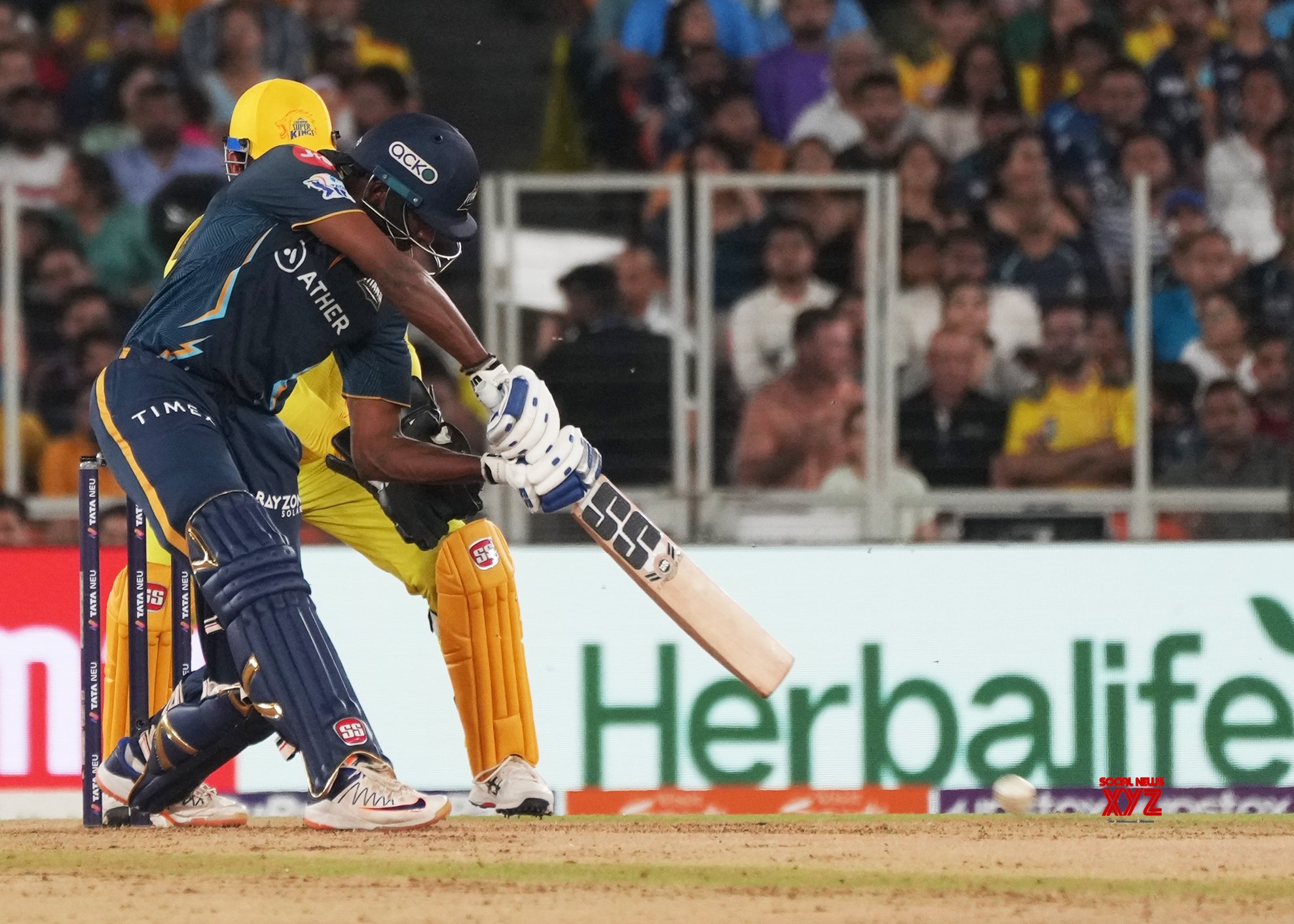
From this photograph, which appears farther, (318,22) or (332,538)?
(318,22)

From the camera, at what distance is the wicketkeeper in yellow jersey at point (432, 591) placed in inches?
218

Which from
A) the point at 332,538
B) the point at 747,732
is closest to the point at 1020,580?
the point at 747,732

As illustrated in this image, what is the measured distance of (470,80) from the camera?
9.95m

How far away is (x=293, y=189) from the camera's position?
15.8 feet

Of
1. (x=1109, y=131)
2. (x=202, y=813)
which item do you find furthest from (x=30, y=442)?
(x=1109, y=131)

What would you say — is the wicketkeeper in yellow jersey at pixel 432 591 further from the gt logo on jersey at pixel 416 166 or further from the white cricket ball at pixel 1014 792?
the white cricket ball at pixel 1014 792

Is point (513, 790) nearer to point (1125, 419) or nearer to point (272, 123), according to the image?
point (272, 123)

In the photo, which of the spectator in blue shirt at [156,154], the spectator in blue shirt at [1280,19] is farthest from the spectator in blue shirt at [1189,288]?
the spectator in blue shirt at [156,154]

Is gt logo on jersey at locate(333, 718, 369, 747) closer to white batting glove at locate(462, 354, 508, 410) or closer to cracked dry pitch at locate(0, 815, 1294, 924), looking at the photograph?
cracked dry pitch at locate(0, 815, 1294, 924)

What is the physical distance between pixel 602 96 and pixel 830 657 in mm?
3596

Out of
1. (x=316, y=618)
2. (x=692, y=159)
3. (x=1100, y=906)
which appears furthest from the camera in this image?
(x=692, y=159)

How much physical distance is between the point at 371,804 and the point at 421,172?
1500 mm

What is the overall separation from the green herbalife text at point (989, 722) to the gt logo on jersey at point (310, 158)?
2.75m

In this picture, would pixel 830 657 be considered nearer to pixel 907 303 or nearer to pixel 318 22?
pixel 907 303
